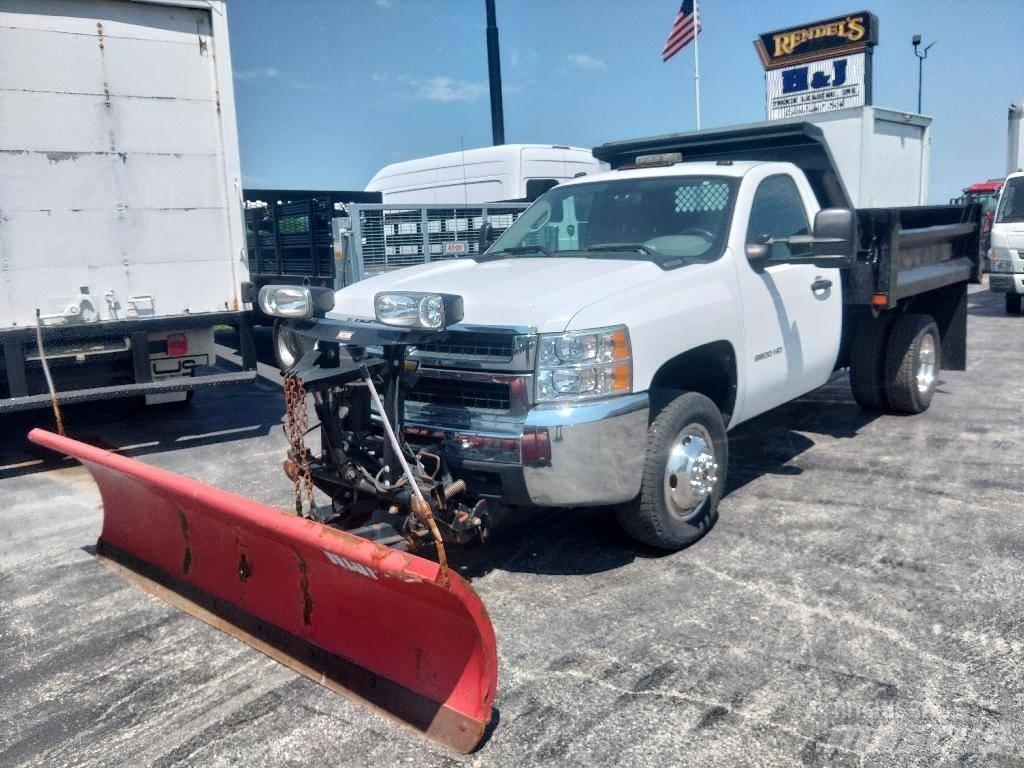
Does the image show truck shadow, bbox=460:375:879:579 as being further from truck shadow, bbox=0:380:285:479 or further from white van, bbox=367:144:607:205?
white van, bbox=367:144:607:205

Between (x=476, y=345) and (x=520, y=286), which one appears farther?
(x=520, y=286)

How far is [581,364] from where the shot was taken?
4094mm

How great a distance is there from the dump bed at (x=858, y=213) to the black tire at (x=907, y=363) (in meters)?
0.38

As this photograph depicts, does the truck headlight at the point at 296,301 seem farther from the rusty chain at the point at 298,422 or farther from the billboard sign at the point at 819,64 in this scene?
the billboard sign at the point at 819,64

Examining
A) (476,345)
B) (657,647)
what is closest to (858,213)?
(476,345)

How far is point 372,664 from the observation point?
11.2 ft

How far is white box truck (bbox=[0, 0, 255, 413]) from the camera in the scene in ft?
21.6

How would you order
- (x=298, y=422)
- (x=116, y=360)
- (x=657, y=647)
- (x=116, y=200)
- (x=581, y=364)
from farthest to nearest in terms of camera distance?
(x=116, y=360) → (x=116, y=200) → (x=581, y=364) → (x=298, y=422) → (x=657, y=647)

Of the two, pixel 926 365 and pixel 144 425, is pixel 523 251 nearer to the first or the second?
pixel 926 365

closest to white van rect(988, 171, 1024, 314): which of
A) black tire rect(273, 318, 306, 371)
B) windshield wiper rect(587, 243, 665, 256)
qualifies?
windshield wiper rect(587, 243, 665, 256)

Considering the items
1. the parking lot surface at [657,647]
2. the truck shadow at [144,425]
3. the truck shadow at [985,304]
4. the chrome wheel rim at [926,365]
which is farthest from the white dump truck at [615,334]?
the truck shadow at [985,304]

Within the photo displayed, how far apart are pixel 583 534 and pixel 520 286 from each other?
1.51 m

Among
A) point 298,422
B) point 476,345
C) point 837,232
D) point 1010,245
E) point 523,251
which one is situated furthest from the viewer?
point 1010,245

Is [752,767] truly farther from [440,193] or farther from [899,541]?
[440,193]
